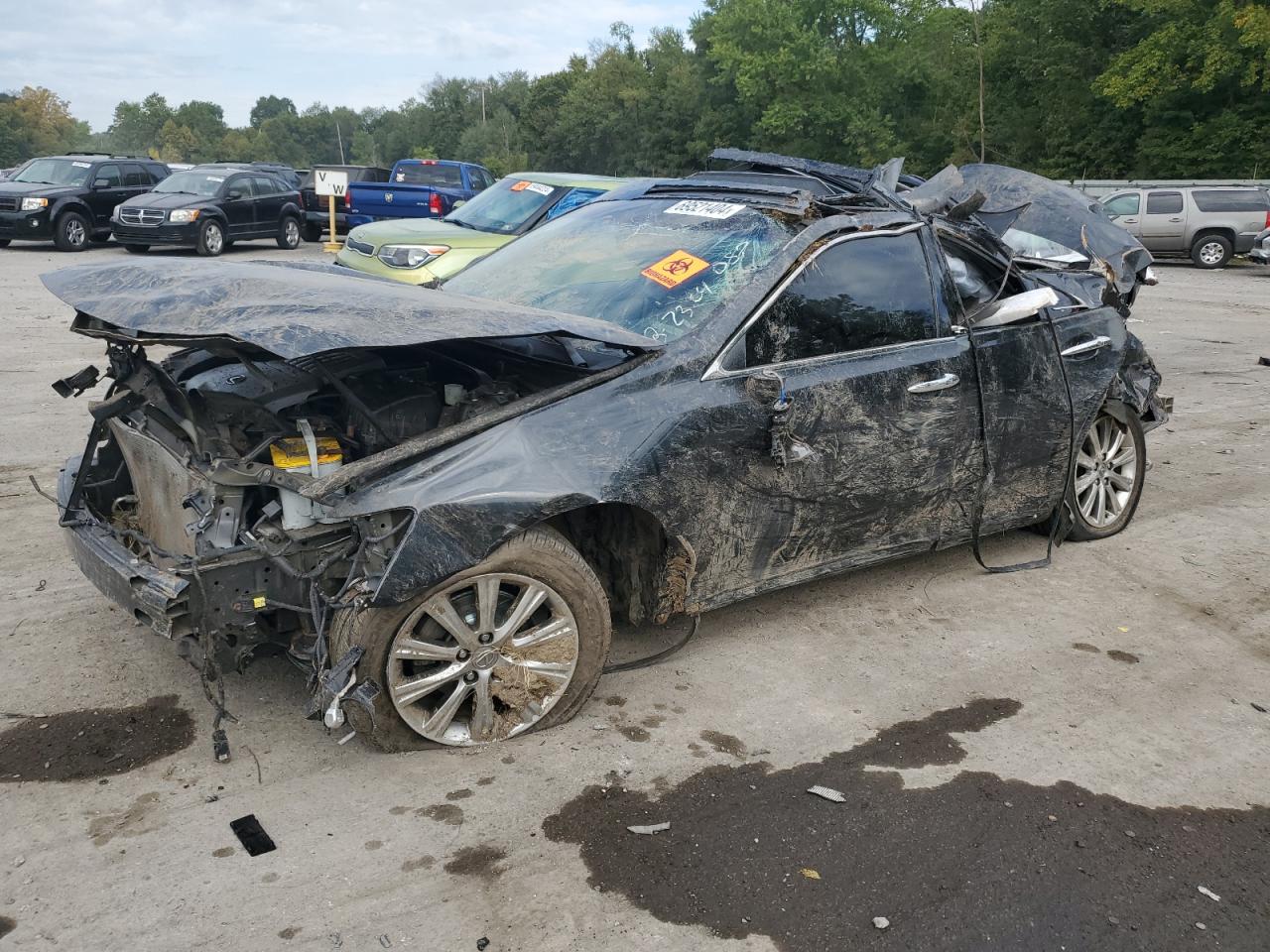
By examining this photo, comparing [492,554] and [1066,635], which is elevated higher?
[492,554]

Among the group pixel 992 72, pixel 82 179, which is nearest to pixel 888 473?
pixel 82 179

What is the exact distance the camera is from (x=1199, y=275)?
21.4 m

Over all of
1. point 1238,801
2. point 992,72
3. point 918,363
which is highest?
point 992,72

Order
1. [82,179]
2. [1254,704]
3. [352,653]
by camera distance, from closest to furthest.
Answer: [352,653] < [1254,704] < [82,179]

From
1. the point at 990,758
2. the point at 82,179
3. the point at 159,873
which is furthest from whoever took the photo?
the point at 82,179

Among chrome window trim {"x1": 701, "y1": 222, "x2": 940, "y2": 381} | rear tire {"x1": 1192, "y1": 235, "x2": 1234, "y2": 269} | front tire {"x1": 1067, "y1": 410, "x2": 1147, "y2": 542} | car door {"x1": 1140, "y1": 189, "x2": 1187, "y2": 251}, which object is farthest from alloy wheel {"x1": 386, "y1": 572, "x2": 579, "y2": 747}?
rear tire {"x1": 1192, "y1": 235, "x2": 1234, "y2": 269}

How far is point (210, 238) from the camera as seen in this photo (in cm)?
1972

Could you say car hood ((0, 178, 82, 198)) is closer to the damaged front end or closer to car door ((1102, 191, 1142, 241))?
the damaged front end

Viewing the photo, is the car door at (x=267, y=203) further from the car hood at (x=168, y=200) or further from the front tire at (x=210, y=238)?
the car hood at (x=168, y=200)

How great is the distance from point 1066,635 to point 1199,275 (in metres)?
19.8

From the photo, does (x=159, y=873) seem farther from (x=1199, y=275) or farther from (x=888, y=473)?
(x=1199, y=275)

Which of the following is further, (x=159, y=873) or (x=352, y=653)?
(x=352, y=653)

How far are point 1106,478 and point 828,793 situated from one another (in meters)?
3.04

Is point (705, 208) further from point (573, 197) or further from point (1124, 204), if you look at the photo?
point (1124, 204)
